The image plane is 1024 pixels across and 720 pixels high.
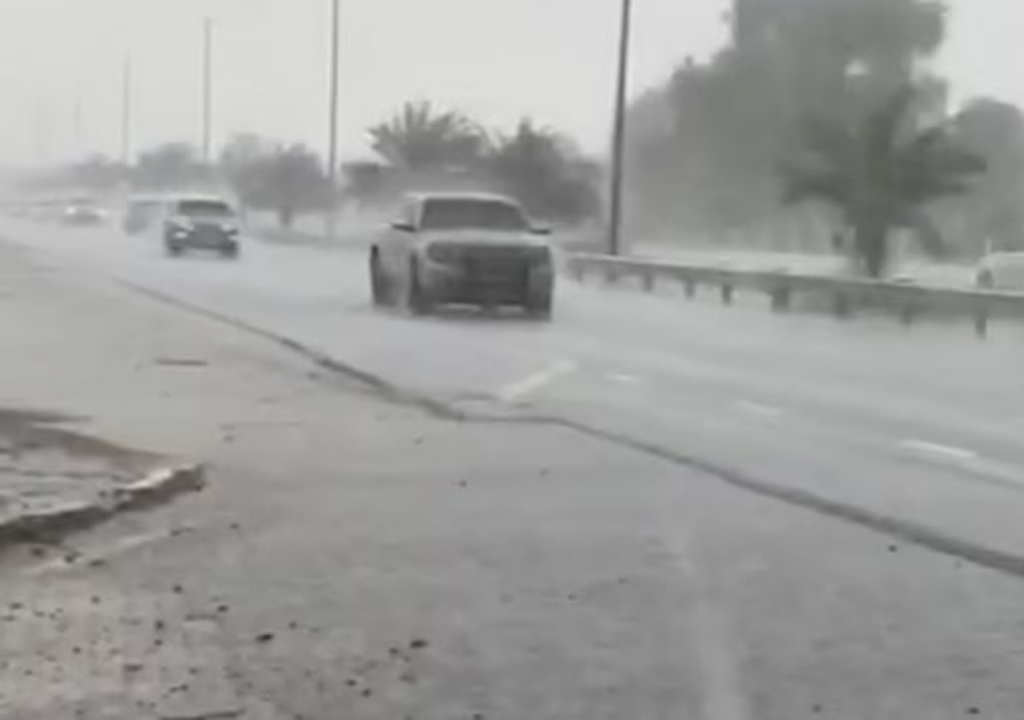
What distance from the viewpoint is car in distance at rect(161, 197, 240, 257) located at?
6241 cm

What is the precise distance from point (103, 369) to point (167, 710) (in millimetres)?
14396

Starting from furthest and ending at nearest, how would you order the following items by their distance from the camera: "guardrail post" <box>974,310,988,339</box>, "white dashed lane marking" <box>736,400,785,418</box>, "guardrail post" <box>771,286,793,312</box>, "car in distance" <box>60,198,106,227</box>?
"car in distance" <box>60,198,106,227</box>, "guardrail post" <box>771,286,793,312</box>, "guardrail post" <box>974,310,988,339</box>, "white dashed lane marking" <box>736,400,785,418</box>

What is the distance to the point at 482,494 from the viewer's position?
40.7ft

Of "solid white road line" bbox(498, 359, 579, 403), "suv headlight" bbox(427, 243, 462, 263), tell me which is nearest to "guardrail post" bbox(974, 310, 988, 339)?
"suv headlight" bbox(427, 243, 462, 263)

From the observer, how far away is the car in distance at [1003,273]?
139ft

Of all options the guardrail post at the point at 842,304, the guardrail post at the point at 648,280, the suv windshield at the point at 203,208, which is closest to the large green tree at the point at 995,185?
the guardrail post at the point at 648,280

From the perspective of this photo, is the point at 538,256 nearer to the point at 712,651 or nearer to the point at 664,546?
the point at 664,546

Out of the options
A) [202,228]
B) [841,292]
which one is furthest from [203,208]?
[841,292]

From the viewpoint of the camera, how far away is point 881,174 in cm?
4250

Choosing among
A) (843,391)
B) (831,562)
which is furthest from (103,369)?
(831,562)

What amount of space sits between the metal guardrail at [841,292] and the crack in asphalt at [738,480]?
12.6 metres

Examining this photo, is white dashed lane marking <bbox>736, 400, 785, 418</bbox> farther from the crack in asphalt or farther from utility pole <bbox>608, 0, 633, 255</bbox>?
utility pole <bbox>608, 0, 633, 255</bbox>

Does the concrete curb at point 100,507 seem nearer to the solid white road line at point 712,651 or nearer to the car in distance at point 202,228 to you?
the solid white road line at point 712,651

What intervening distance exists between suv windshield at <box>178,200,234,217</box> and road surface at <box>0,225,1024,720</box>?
41606mm
